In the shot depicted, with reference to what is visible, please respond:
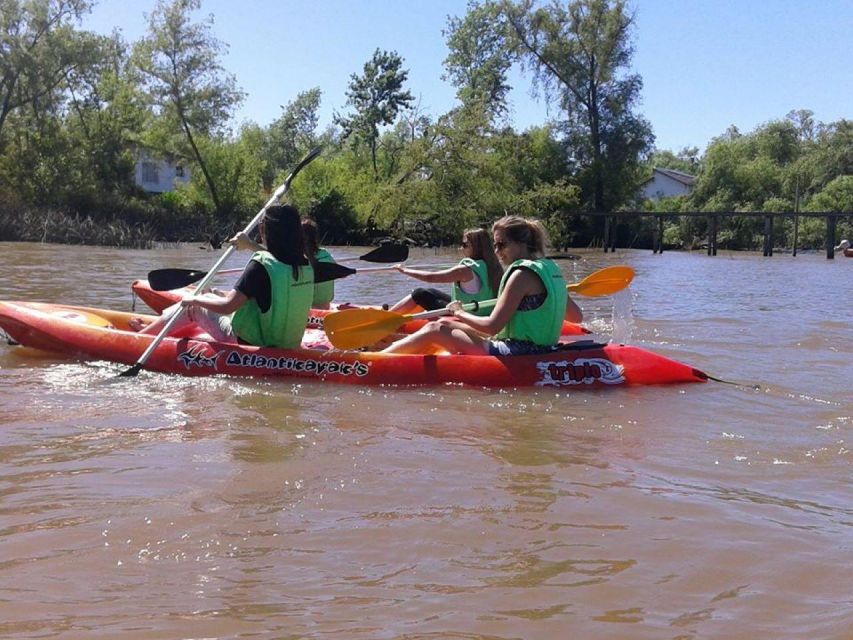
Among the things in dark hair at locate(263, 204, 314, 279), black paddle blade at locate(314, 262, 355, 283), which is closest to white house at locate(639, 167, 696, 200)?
black paddle blade at locate(314, 262, 355, 283)

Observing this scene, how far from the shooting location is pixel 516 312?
5641 millimetres

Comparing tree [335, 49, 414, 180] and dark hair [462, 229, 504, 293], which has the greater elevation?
tree [335, 49, 414, 180]

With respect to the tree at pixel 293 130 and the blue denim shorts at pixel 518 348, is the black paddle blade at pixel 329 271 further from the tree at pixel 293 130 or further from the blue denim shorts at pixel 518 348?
the tree at pixel 293 130

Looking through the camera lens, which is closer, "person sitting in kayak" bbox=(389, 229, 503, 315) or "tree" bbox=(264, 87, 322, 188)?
"person sitting in kayak" bbox=(389, 229, 503, 315)

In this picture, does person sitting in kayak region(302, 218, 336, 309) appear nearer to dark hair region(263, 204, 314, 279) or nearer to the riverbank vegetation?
dark hair region(263, 204, 314, 279)

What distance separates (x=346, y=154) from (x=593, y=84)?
13429 millimetres

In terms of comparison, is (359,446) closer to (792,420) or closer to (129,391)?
(129,391)

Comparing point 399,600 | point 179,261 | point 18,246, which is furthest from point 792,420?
point 18,246

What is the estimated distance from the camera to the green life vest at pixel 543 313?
538 cm

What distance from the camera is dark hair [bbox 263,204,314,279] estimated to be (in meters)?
5.52

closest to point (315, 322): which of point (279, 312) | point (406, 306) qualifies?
point (406, 306)

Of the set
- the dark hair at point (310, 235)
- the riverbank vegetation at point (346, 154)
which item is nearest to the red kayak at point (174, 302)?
the dark hair at point (310, 235)

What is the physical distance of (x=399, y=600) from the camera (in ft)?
8.13

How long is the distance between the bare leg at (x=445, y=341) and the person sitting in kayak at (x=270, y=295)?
0.68 m
